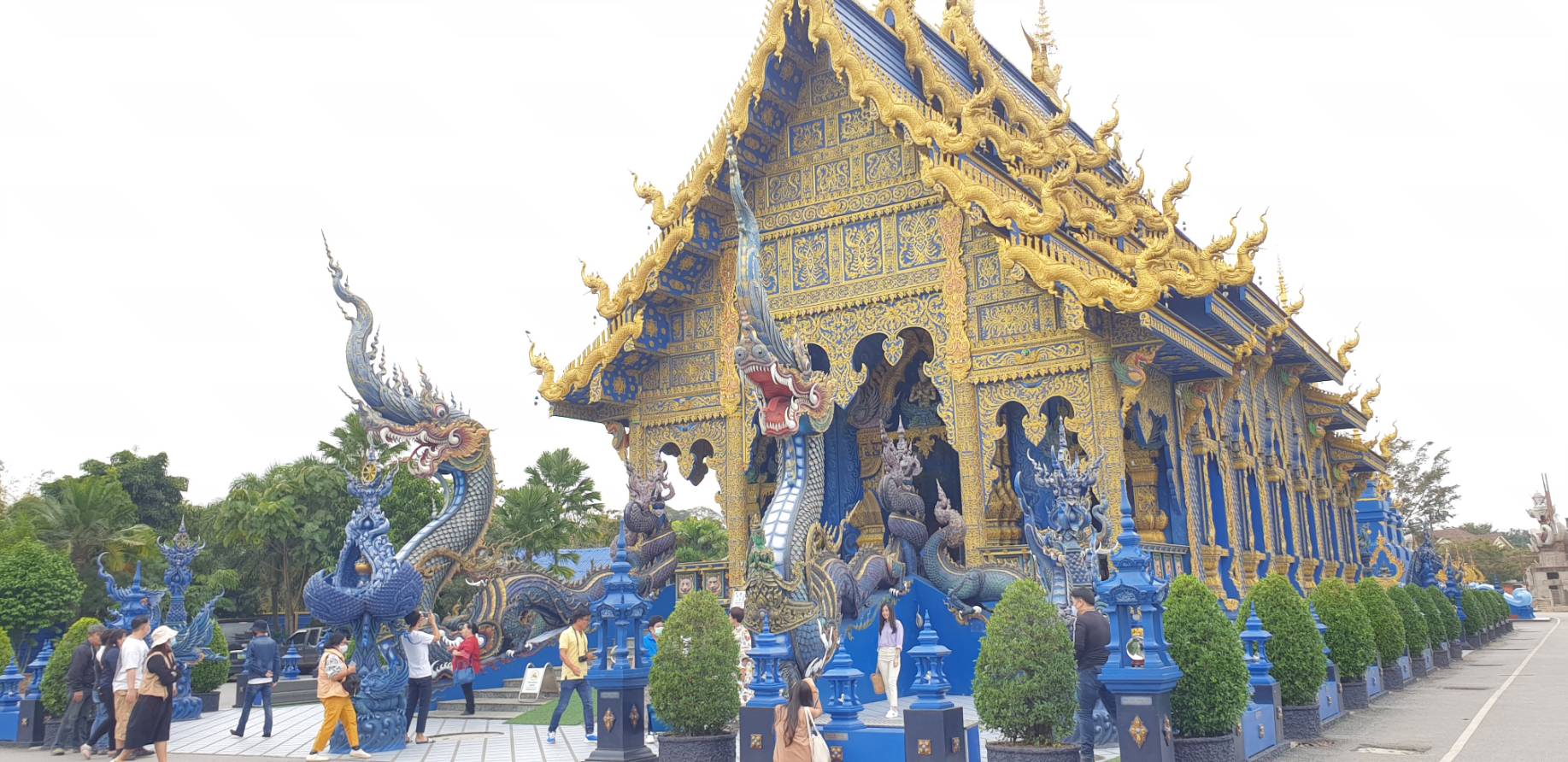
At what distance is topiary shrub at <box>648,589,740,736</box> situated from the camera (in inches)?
337

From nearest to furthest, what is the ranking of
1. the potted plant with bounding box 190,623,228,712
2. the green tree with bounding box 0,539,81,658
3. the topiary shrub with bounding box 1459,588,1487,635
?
the potted plant with bounding box 190,623,228,712, the green tree with bounding box 0,539,81,658, the topiary shrub with bounding box 1459,588,1487,635

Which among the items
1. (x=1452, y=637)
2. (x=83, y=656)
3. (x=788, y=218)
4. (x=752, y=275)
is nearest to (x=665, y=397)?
(x=788, y=218)

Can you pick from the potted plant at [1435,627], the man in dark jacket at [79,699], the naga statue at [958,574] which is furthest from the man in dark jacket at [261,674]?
the potted plant at [1435,627]

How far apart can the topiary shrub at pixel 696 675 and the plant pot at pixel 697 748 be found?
80mm

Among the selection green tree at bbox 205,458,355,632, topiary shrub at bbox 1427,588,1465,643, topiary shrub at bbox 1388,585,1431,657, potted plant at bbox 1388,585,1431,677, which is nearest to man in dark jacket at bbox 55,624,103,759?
potted plant at bbox 1388,585,1431,677

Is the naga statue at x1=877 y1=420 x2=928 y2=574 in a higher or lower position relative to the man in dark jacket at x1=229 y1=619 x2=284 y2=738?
higher

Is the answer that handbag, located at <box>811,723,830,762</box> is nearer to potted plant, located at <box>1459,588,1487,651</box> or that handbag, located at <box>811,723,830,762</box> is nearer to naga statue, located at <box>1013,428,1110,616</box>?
naga statue, located at <box>1013,428,1110,616</box>

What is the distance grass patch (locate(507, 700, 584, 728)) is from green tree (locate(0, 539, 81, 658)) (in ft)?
36.3

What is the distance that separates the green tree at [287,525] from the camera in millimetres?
28422

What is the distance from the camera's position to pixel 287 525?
2853 centimetres

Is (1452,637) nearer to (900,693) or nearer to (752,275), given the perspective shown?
(900,693)

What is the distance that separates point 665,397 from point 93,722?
7.54m

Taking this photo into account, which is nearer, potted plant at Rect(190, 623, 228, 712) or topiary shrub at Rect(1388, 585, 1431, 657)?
potted plant at Rect(190, 623, 228, 712)

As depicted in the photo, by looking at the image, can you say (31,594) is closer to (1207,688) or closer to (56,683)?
(56,683)
